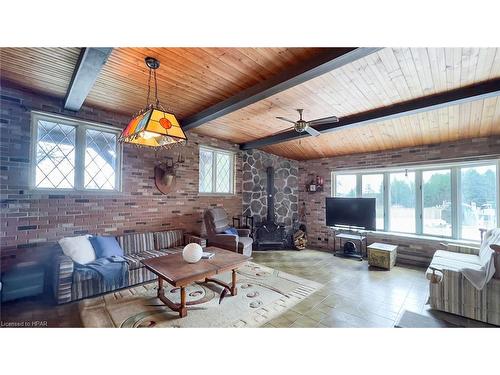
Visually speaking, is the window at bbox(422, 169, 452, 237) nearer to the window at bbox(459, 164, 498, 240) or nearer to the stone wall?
the window at bbox(459, 164, 498, 240)

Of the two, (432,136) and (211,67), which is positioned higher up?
(211,67)

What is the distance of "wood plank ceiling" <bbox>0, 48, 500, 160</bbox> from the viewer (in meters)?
2.09

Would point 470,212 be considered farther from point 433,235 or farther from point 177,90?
point 177,90

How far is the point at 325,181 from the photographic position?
5754mm

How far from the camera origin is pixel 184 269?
232 centimetres

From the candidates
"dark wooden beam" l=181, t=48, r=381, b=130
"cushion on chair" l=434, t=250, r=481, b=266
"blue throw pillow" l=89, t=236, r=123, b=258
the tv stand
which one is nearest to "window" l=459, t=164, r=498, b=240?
"cushion on chair" l=434, t=250, r=481, b=266

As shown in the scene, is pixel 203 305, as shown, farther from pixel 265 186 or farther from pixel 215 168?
pixel 265 186

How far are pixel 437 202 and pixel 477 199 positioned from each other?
1.87 ft

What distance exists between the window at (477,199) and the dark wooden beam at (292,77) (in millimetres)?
3990

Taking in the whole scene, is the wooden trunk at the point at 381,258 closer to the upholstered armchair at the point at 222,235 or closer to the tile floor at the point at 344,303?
the tile floor at the point at 344,303

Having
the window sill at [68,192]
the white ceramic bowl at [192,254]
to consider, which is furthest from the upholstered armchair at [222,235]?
the window sill at [68,192]

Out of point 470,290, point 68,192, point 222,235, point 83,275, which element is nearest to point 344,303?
point 470,290
